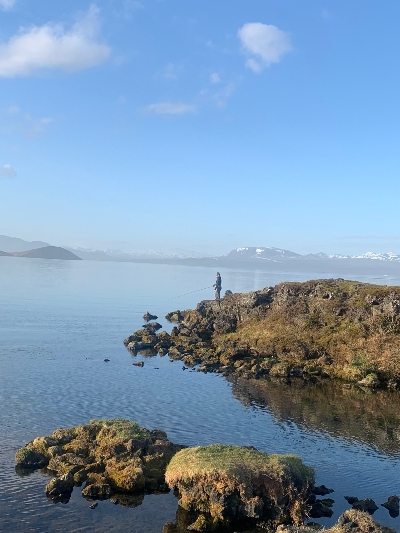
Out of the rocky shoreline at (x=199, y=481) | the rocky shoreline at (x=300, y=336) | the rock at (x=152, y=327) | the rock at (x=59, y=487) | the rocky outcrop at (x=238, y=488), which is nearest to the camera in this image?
the rocky shoreline at (x=199, y=481)

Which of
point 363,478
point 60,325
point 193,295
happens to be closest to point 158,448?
point 363,478

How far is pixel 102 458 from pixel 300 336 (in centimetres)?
4188

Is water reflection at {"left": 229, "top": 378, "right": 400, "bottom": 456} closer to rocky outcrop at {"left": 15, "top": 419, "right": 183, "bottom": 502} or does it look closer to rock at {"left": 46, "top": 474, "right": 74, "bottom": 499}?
rocky outcrop at {"left": 15, "top": 419, "right": 183, "bottom": 502}

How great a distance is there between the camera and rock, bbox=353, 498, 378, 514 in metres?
27.2

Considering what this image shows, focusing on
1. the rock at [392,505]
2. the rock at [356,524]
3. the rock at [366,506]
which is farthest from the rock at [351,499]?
the rock at [356,524]

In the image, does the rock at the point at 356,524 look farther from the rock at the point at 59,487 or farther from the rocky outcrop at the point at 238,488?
the rock at the point at 59,487

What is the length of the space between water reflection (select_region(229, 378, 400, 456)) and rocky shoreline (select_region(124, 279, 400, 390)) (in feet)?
11.7

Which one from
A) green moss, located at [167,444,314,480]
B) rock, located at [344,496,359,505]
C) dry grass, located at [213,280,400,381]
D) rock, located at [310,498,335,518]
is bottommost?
rock, located at [310,498,335,518]

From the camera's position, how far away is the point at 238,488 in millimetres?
26812

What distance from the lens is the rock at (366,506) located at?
27.2m

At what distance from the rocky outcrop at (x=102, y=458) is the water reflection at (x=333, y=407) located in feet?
45.6

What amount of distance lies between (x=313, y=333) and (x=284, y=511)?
43.4 m

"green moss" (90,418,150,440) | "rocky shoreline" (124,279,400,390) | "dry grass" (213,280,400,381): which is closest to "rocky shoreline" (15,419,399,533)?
"green moss" (90,418,150,440)

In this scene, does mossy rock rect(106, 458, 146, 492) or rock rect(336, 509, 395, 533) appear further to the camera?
mossy rock rect(106, 458, 146, 492)
